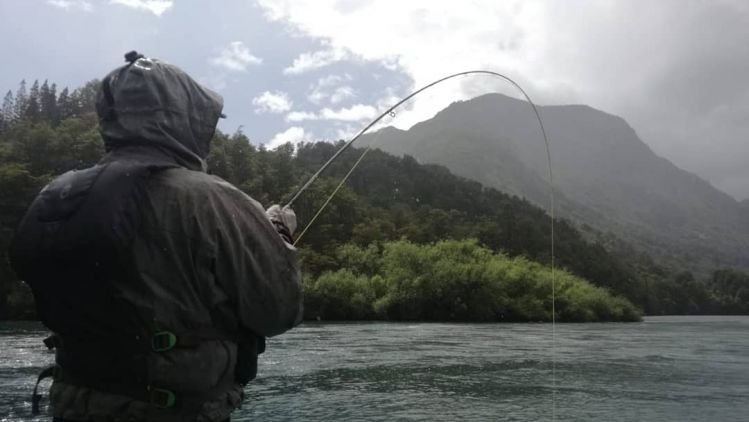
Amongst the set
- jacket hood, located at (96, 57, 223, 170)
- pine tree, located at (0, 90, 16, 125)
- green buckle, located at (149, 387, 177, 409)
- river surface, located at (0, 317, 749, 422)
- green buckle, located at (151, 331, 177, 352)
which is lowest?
river surface, located at (0, 317, 749, 422)

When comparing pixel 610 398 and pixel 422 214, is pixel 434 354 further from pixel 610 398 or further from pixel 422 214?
pixel 422 214

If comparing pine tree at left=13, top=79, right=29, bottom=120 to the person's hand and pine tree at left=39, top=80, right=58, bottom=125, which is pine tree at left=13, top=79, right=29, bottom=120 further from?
the person's hand

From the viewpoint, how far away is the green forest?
5284cm

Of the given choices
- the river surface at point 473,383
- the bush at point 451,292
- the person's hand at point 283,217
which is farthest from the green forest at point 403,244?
the person's hand at point 283,217

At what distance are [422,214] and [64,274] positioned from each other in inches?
3769

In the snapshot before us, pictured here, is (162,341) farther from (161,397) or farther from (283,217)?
(283,217)

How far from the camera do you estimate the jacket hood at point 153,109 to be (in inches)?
94.9

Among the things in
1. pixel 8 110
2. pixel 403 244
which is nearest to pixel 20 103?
pixel 8 110

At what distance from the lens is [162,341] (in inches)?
83.9

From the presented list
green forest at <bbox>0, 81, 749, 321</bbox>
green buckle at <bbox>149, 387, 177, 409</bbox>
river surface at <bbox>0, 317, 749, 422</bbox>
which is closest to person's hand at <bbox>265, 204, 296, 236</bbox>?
green buckle at <bbox>149, 387, 177, 409</bbox>

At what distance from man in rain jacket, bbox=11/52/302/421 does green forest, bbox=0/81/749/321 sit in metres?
11.6

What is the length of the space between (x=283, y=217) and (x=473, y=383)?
11.9m

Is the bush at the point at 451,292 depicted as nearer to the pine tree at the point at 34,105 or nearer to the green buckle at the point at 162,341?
the green buckle at the point at 162,341

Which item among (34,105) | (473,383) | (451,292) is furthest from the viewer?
(34,105)
